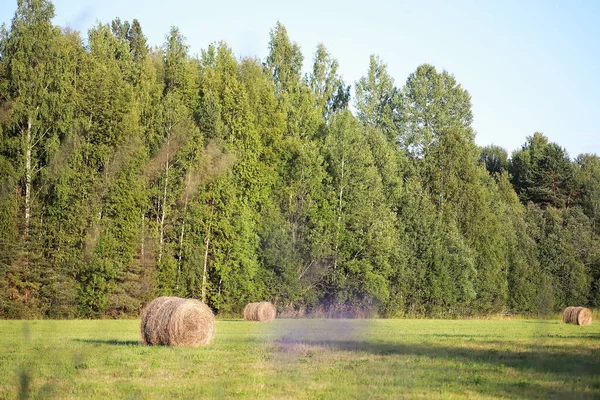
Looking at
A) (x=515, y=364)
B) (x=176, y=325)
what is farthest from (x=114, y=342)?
(x=515, y=364)

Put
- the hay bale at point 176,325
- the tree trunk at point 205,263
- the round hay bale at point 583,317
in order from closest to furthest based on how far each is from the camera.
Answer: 1. the hay bale at point 176,325
2. the round hay bale at point 583,317
3. the tree trunk at point 205,263

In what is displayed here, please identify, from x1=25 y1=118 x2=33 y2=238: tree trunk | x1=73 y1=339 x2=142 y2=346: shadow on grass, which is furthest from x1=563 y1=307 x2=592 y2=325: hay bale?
x1=25 y1=118 x2=33 y2=238: tree trunk

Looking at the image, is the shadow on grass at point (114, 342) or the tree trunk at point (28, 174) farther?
the tree trunk at point (28, 174)

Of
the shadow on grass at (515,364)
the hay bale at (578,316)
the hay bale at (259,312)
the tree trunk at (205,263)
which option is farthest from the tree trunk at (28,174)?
the hay bale at (578,316)

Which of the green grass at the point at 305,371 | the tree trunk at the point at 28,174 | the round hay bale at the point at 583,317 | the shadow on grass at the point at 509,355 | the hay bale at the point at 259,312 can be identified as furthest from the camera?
the tree trunk at the point at 28,174

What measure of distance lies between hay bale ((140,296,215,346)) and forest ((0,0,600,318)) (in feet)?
80.3

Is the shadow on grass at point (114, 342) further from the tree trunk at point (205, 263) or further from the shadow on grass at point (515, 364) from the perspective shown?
the tree trunk at point (205, 263)

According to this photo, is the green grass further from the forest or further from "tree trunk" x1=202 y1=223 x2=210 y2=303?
"tree trunk" x1=202 y1=223 x2=210 y2=303

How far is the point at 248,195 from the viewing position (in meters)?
56.3

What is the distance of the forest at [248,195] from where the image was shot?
150 ft

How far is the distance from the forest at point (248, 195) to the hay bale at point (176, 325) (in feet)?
80.3

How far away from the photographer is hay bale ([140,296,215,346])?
21312 millimetres

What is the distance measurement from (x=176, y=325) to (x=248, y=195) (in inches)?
1388

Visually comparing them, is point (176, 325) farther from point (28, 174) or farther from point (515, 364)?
point (28, 174)
